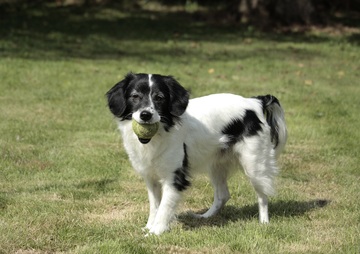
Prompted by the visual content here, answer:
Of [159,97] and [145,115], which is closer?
[145,115]

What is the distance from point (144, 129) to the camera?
18.7ft

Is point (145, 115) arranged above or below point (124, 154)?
above

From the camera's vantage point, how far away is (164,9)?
28.9 metres

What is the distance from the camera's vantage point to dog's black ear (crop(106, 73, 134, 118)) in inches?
232

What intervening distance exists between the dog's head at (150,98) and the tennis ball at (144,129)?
0.08 metres

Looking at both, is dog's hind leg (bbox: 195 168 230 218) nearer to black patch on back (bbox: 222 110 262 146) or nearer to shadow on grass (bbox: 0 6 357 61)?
black patch on back (bbox: 222 110 262 146)

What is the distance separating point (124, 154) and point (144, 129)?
3.48 metres

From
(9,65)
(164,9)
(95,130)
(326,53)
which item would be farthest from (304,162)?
(164,9)

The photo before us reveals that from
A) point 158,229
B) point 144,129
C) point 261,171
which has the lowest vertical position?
point 158,229

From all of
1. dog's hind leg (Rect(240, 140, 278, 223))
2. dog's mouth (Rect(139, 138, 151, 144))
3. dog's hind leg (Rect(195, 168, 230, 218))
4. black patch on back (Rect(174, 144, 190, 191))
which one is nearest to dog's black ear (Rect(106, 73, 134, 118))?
dog's mouth (Rect(139, 138, 151, 144))

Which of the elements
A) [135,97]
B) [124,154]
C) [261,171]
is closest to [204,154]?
[261,171]

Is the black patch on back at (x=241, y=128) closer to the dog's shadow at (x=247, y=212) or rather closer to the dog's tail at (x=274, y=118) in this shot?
the dog's tail at (x=274, y=118)

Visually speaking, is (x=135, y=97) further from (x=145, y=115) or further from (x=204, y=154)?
(x=204, y=154)

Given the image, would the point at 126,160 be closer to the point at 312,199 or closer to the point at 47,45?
the point at 312,199
